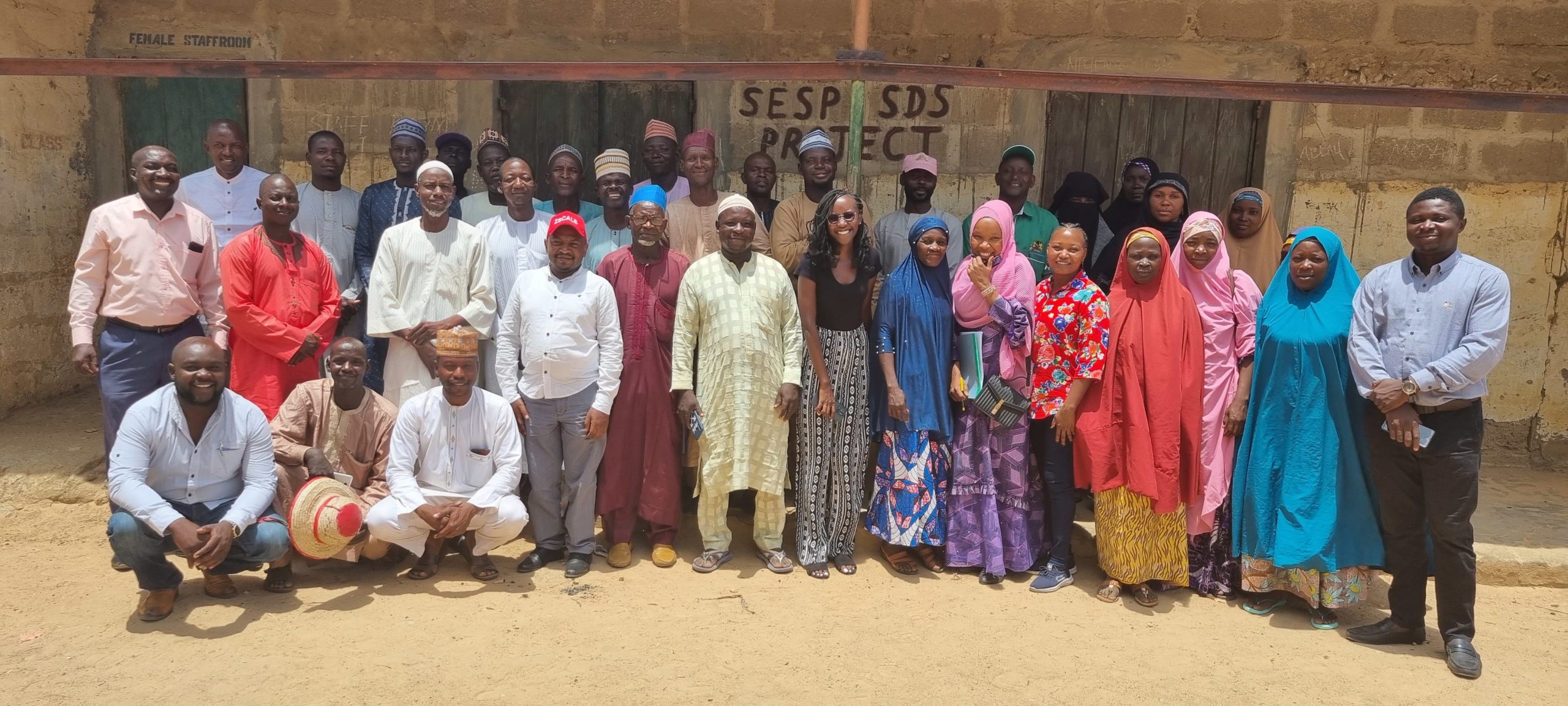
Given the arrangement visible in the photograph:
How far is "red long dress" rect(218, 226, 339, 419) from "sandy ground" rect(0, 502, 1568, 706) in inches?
32.8

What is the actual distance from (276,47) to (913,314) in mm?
4424

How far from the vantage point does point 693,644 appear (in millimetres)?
3645

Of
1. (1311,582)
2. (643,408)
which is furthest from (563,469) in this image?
(1311,582)

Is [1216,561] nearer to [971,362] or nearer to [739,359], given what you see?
[971,362]

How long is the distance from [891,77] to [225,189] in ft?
10.6

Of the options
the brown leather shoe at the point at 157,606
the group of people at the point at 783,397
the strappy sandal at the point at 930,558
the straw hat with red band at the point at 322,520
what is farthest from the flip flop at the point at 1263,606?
the brown leather shoe at the point at 157,606

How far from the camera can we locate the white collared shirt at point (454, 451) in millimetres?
4023

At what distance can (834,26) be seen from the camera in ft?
20.2

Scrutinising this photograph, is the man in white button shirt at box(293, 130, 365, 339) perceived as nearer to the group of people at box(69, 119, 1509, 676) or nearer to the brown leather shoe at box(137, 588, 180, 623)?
the group of people at box(69, 119, 1509, 676)

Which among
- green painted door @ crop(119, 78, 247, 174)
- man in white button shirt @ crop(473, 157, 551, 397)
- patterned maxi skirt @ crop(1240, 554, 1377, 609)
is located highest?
green painted door @ crop(119, 78, 247, 174)

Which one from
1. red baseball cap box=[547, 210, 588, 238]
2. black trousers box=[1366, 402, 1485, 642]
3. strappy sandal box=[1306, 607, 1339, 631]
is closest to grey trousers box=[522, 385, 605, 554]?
red baseball cap box=[547, 210, 588, 238]

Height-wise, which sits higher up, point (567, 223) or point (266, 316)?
point (567, 223)

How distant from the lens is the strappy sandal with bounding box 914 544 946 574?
14.6 ft

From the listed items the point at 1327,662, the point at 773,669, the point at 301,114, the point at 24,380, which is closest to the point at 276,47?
the point at 301,114
